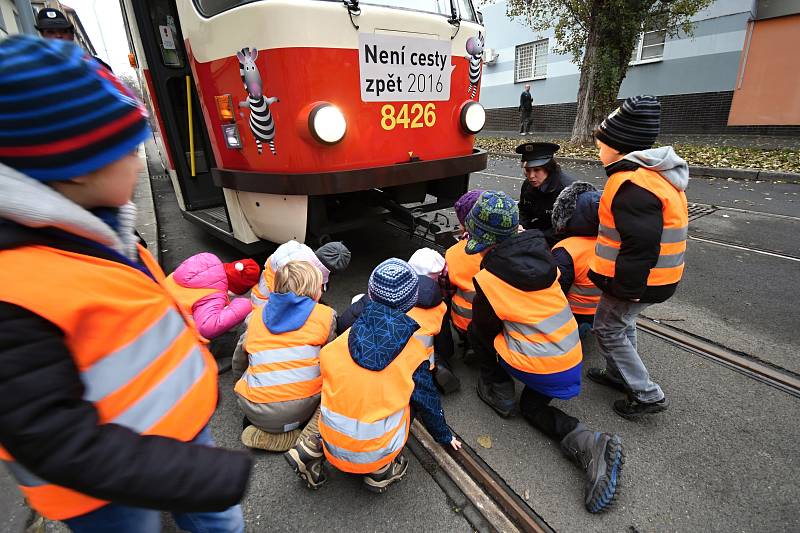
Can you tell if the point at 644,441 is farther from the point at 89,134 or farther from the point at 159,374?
the point at 89,134

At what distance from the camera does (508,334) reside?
2.13 metres

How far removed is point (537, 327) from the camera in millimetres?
2023

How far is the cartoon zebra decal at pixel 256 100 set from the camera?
2910 mm

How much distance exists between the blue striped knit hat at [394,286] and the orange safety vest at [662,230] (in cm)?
105

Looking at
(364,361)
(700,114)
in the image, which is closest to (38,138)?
(364,361)

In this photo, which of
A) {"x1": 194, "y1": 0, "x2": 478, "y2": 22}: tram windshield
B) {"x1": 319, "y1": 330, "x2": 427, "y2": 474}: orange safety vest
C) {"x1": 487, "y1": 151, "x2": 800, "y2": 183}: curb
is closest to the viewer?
{"x1": 319, "y1": 330, "x2": 427, "y2": 474}: orange safety vest

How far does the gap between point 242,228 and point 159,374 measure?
2953 millimetres

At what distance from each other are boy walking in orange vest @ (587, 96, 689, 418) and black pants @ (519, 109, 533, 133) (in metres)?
15.4

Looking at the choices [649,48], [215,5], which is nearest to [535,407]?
[215,5]

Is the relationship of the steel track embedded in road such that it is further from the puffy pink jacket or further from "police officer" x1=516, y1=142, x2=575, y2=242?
the puffy pink jacket

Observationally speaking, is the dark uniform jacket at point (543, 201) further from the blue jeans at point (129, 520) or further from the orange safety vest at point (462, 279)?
the blue jeans at point (129, 520)

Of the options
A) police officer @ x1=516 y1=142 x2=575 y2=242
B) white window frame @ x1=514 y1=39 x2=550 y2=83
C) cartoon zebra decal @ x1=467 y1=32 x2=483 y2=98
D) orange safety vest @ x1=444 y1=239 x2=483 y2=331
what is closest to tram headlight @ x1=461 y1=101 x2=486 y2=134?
cartoon zebra decal @ x1=467 y1=32 x2=483 y2=98

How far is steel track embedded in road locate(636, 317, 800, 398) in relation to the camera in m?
2.51

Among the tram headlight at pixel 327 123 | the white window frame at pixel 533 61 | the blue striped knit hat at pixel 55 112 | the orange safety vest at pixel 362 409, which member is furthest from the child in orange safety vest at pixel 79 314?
the white window frame at pixel 533 61
